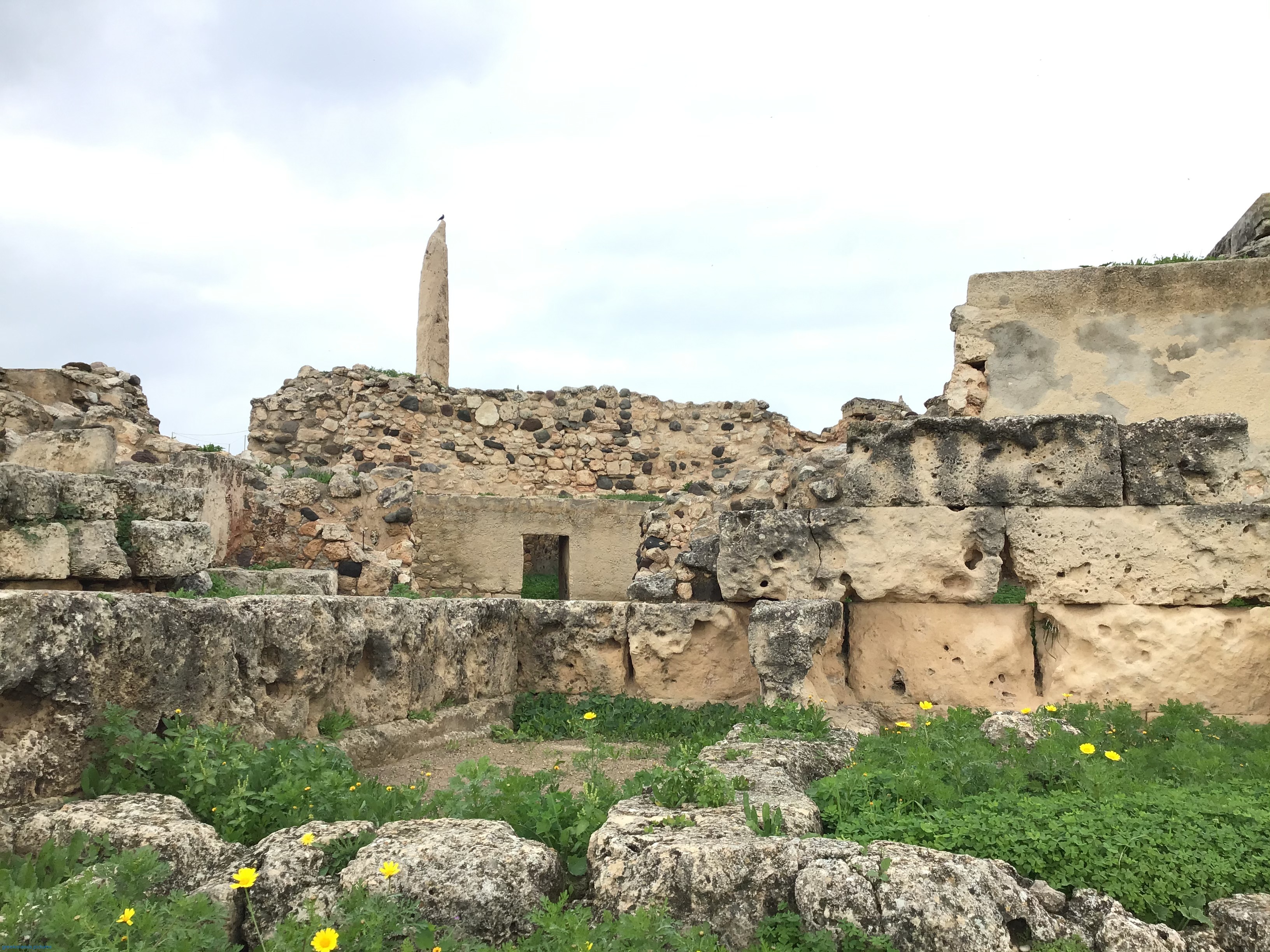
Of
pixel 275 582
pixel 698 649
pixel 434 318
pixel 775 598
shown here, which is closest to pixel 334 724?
pixel 275 582

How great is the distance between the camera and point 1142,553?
562 cm

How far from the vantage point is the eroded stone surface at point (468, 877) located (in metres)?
2.86

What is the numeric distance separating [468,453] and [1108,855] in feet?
43.5

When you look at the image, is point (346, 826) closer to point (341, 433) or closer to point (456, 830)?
point (456, 830)

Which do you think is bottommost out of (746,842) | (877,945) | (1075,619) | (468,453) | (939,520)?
(877,945)

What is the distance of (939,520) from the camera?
5926 millimetres

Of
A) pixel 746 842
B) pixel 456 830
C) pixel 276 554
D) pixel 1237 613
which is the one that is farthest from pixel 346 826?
pixel 276 554

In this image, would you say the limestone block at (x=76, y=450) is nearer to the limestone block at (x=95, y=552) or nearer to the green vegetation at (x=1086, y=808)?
the limestone block at (x=95, y=552)

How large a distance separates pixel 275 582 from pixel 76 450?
83.1 inches

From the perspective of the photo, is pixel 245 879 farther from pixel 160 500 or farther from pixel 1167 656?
pixel 1167 656

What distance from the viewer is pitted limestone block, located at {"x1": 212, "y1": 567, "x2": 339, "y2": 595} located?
6297 millimetres

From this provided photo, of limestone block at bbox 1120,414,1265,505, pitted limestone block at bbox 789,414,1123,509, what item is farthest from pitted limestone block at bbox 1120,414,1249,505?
pitted limestone block at bbox 789,414,1123,509

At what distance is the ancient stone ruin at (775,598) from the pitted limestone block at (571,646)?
0.02m

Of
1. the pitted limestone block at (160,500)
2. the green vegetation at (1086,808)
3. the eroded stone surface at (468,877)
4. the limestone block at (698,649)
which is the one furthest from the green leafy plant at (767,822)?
the pitted limestone block at (160,500)
